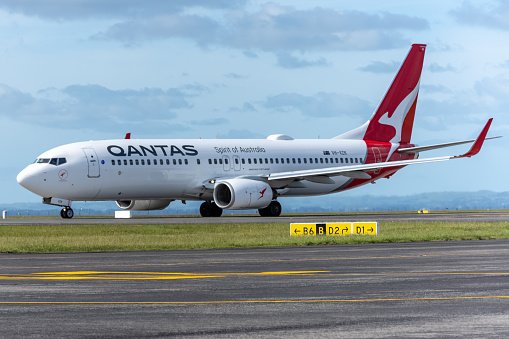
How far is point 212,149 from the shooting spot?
2223 inches

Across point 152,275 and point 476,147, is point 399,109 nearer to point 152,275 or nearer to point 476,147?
point 476,147

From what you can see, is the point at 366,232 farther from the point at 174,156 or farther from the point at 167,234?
the point at 174,156

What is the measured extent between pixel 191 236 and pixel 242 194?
1707cm

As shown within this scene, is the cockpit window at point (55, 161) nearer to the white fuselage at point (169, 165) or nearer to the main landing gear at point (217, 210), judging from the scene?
the white fuselage at point (169, 165)

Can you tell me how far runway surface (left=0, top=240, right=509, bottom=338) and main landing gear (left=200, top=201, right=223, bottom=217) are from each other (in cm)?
3041

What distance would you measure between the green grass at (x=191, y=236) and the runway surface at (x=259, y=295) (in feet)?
14.3

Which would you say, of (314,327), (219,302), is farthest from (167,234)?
(314,327)

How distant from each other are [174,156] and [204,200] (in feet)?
12.9

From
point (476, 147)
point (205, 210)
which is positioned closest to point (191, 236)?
point (205, 210)

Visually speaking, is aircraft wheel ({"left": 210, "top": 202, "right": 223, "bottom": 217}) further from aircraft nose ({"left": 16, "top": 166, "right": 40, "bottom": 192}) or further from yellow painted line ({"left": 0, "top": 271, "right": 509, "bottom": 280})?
yellow painted line ({"left": 0, "top": 271, "right": 509, "bottom": 280})

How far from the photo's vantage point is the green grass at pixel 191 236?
30891 mm

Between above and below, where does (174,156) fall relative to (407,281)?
above

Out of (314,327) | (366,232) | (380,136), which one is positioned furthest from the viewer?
(380,136)

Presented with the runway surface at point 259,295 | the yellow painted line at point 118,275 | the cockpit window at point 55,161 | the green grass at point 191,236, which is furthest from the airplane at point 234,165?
the yellow painted line at point 118,275
